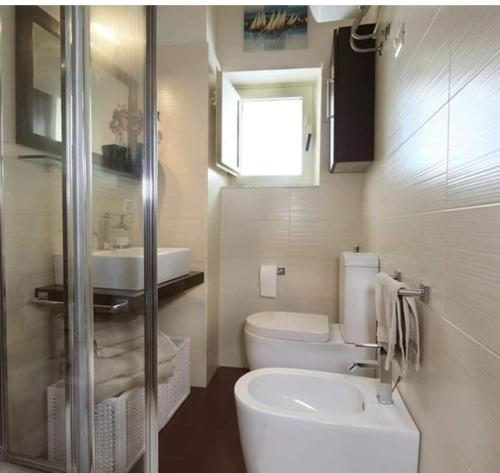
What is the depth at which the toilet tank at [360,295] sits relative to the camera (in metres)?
1.49

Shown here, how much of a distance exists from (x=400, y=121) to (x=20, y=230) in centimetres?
160

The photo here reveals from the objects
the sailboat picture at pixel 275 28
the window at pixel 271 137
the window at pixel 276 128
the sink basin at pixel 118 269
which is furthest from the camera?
the window at pixel 271 137

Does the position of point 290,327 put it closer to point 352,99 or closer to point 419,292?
point 419,292

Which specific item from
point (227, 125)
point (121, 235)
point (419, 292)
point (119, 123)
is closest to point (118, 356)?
point (121, 235)

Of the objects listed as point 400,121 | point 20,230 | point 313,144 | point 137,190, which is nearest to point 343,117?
point 400,121

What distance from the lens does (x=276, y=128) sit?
2.67 meters

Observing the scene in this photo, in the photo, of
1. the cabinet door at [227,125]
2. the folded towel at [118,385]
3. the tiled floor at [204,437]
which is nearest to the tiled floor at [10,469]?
the folded towel at [118,385]

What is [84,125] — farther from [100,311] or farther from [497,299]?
[497,299]

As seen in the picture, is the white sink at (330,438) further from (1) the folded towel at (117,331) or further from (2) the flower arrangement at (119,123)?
(2) the flower arrangement at (119,123)

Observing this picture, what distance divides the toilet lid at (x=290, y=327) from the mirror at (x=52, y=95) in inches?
42.2

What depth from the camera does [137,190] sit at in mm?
1405

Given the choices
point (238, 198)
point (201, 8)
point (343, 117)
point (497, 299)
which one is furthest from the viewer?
point (238, 198)

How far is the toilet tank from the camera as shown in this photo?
4.87 ft

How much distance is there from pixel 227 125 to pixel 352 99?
856mm
